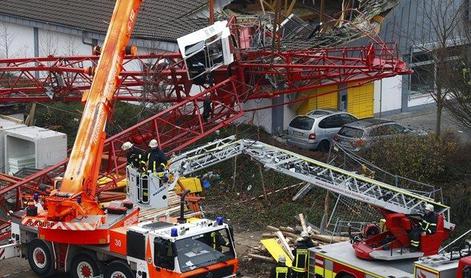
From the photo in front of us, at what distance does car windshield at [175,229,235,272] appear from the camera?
1698 centimetres

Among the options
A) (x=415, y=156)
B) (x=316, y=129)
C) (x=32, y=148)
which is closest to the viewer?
(x=415, y=156)

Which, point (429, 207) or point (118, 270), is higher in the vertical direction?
point (429, 207)

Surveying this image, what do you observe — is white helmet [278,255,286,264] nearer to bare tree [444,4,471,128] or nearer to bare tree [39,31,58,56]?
bare tree [444,4,471,128]

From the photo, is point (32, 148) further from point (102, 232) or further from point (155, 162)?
point (102, 232)

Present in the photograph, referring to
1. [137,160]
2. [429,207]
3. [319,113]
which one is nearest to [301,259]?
[429,207]

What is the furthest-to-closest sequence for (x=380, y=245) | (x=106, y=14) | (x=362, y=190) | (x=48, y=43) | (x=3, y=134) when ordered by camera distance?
(x=48, y=43) → (x=106, y=14) → (x=3, y=134) → (x=362, y=190) → (x=380, y=245)

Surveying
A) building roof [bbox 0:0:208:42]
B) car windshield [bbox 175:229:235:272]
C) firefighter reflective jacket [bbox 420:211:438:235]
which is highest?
building roof [bbox 0:0:208:42]

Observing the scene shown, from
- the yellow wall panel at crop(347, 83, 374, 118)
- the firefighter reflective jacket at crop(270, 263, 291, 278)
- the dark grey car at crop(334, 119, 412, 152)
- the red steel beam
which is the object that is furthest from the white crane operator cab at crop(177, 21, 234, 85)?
the yellow wall panel at crop(347, 83, 374, 118)

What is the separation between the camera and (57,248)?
19422 millimetres

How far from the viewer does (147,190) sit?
19688 millimetres

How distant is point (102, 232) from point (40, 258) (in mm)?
2356

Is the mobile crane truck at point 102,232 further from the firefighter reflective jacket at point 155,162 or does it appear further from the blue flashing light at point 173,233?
the firefighter reflective jacket at point 155,162

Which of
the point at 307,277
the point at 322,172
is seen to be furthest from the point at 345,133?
the point at 307,277

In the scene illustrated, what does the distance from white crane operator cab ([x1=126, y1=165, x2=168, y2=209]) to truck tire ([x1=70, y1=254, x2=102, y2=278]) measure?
167 cm
